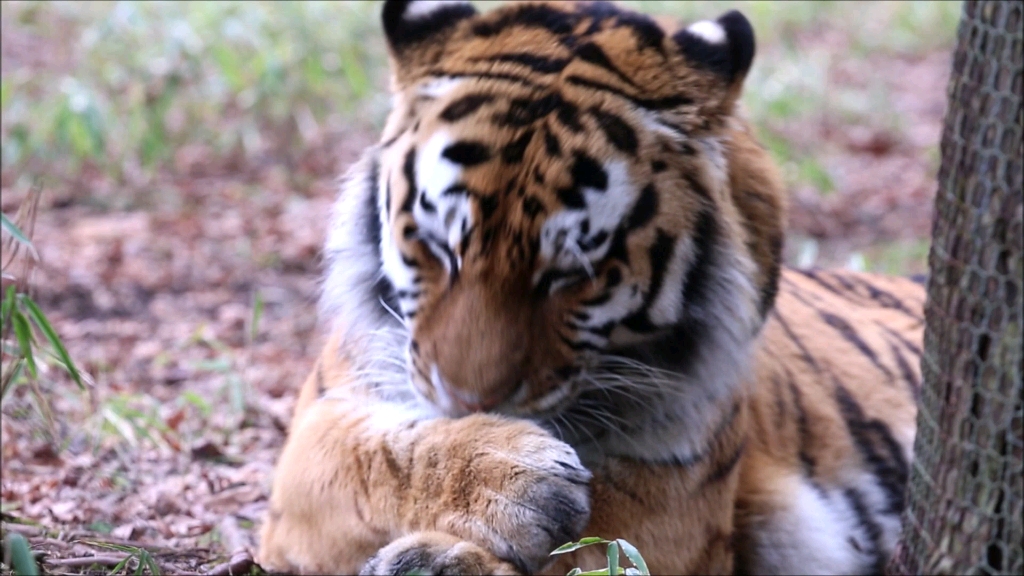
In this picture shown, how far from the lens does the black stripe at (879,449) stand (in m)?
3.33

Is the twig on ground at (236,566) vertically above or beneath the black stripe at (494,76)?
beneath

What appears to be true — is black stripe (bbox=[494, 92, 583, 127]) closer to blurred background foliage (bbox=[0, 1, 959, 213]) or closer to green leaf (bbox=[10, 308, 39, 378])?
green leaf (bbox=[10, 308, 39, 378])

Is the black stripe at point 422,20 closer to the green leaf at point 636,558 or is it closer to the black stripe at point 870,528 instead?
the green leaf at point 636,558

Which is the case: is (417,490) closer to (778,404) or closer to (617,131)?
(617,131)

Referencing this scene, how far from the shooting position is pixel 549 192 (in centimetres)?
222

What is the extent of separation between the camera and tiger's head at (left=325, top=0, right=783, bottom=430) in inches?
86.7

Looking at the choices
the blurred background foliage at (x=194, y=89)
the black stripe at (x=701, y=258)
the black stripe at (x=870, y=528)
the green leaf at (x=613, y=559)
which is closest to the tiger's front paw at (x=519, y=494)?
the green leaf at (x=613, y=559)

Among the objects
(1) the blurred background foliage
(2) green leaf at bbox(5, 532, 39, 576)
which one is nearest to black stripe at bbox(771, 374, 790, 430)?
(2) green leaf at bbox(5, 532, 39, 576)

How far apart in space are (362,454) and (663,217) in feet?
2.61

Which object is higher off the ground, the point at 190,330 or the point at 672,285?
the point at 672,285

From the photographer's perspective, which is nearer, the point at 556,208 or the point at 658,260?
the point at 556,208

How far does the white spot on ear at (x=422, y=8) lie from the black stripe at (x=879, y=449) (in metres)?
1.69

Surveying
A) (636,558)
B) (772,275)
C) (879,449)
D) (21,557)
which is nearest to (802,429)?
(879,449)

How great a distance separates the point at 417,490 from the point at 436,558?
205 millimetres
